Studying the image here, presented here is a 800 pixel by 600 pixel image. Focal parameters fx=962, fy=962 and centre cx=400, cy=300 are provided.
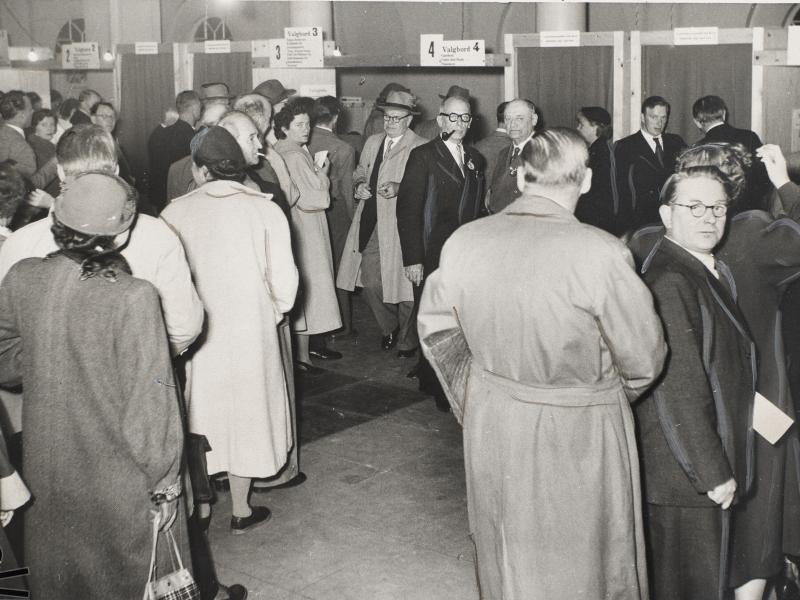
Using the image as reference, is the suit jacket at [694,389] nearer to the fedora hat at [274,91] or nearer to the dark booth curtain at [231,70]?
the fedora hat at [274,91]

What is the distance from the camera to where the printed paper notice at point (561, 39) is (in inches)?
316

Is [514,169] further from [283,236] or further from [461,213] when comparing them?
[283,236]

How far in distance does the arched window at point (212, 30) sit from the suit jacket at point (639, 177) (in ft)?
39.9

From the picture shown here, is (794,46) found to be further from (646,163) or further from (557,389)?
(557,389)

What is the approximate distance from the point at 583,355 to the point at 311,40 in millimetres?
6784

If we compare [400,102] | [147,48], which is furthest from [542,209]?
[147,48]

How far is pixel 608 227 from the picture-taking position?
7168 mm

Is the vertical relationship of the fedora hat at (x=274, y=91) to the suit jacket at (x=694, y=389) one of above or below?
above

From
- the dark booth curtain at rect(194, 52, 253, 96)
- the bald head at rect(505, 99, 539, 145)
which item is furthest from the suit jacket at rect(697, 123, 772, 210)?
the dark booth curtain at rect(194, 52, 253, 96)

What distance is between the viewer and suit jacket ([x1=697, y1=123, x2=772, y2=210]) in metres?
6.45

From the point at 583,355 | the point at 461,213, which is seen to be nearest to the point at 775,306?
the point at 583,355

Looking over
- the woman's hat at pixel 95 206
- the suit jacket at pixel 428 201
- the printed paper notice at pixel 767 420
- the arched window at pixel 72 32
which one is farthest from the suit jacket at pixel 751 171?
the arched window at pixel 72 32

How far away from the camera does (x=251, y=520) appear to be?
176 inches

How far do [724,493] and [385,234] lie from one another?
455 cm
